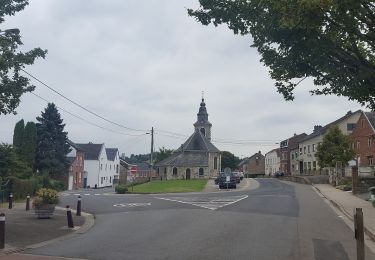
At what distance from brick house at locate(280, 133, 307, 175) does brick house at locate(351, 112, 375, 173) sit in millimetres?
42925

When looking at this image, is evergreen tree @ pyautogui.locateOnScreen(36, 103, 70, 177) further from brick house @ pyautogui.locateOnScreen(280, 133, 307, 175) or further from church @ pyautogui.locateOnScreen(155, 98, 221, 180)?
brick house @ pyautogui.locateOnScreen(280, 133, 307, 175)

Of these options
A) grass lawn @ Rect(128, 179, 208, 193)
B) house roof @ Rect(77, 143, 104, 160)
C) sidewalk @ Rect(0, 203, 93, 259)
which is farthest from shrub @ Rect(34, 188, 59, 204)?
house roof @ Rect(77, 143, 104, 160)

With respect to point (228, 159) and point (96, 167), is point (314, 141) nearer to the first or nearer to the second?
point (96, 167)

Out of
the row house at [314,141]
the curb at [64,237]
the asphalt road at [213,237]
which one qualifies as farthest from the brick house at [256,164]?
the curb at [64,237]

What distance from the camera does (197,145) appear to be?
96.9 meters

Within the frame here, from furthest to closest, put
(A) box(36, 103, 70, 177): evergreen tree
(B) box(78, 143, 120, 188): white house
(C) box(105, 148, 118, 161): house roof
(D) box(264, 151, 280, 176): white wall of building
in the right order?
(D) box(264, 151, 280, 176): white wall of building
(C) box(105, 148, 118, 161): house roof
(B) box(78, 143, 120, 188): white house
(A) box(36, 103, 70, 177): evergreen tree

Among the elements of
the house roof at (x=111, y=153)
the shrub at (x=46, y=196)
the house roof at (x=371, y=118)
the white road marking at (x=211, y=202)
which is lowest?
the white road marking at (x=211, y=202)

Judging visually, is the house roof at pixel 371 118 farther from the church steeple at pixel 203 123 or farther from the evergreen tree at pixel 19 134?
the church steeple at pixel 203 123

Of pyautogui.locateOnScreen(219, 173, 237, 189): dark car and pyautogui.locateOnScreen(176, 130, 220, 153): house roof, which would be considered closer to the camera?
pyautogui.locateOnScreen(219, 173, 237, 189): dark car

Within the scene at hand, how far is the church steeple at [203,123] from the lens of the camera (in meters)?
109

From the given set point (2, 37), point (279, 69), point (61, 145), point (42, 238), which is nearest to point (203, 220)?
point (42, 238)

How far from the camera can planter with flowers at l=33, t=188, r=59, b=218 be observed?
20.3 meters

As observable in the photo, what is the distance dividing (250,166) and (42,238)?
133270 mm

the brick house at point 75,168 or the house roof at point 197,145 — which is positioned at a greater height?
the house roof at point 197,145
